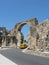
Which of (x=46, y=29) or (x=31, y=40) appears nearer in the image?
(x=46, y=29)

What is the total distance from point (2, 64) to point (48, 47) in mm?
15297

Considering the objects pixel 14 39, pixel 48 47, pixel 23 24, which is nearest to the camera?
pixel 48 47

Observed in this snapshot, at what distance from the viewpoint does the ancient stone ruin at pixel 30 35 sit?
30.1 m

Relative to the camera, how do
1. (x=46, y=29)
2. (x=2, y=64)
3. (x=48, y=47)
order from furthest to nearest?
(x=46, y=29), (x=48, y=47), (x=2, y=64)

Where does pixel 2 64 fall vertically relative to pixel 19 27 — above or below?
below

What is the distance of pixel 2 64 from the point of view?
13938 millimetres

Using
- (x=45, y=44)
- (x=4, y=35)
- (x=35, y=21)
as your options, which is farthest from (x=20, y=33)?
(x=45, y=44)

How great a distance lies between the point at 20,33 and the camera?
61.9 metres

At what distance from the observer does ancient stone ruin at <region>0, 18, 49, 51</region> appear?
30145 millimetres

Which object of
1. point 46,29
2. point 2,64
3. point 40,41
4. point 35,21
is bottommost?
point 2,64

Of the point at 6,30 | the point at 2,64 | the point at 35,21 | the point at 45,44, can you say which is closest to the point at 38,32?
the point at 45,44

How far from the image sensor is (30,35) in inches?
1555

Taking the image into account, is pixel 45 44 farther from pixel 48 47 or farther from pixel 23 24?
pixel 23 24

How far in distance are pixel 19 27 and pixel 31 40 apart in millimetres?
22040
